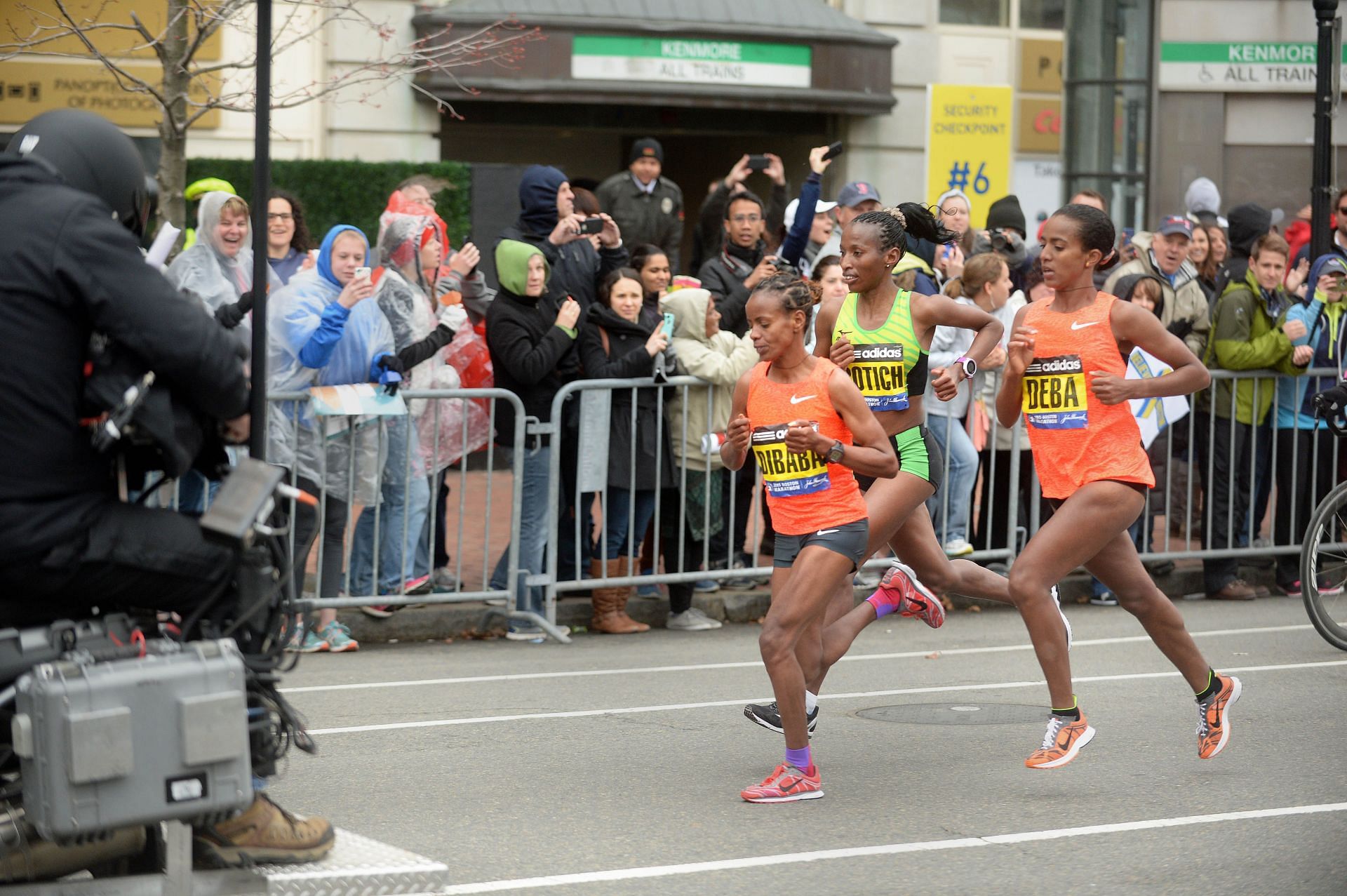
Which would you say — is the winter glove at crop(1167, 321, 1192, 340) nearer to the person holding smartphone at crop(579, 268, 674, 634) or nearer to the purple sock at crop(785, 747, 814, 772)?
the person holding smartphone at crop(579, 268, 674, 634)

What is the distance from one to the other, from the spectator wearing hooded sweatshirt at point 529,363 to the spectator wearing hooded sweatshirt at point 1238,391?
424cm

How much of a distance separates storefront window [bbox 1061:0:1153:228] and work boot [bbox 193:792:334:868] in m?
17.8

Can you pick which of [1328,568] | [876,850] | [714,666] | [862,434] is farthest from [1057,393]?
[1328,568]

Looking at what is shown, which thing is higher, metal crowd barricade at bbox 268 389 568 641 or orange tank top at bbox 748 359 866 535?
orange tank top at bbox 748 359 866 535

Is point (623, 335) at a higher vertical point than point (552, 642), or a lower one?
higher

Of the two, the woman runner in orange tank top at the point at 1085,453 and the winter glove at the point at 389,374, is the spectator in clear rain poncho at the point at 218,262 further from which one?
the woman runner in orange tank top at the point at 1085,453

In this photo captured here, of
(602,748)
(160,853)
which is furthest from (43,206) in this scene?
(602,748)

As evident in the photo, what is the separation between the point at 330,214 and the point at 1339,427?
10.9 m

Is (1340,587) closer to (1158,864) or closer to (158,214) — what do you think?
(1158,864)

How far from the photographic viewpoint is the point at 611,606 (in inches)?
405

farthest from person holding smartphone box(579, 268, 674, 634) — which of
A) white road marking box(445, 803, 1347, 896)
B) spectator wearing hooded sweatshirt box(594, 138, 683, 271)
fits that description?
white road marking box(445, 803, 1347, 896)

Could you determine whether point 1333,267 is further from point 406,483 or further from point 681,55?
point 681,55

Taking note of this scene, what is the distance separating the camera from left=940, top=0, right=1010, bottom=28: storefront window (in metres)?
23.1

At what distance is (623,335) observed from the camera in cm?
1034
